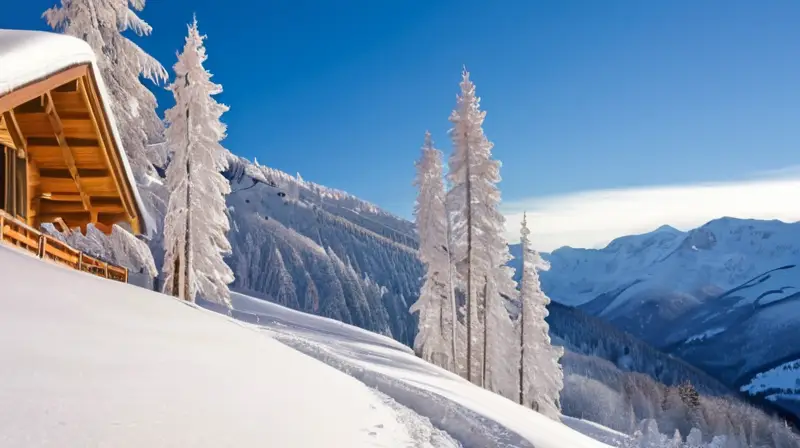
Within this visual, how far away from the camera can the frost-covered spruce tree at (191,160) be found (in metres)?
26.2

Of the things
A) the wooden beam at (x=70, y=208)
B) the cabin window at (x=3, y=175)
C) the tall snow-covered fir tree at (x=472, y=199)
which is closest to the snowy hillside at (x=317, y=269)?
the tall snow-covered fir tree at (x=472, y=199)

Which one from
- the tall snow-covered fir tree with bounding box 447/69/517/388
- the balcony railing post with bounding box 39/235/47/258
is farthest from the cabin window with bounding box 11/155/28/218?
the tall snow-covered fir tree with bounding box 447/69/517/388

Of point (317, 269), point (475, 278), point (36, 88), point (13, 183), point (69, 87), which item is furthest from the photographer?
point (317, 269)

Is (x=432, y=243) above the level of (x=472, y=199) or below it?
below

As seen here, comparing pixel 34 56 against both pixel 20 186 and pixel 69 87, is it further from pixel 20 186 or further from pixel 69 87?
pixel 20 186

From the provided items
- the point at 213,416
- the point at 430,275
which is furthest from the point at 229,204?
the point at 213,416

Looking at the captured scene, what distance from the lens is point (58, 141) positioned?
1423 centimetres

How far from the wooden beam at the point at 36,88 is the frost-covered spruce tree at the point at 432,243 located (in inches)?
1038

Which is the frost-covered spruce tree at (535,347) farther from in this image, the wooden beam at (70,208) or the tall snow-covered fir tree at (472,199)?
the wooden beam at (70,208)

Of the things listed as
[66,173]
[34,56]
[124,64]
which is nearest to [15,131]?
[66,173]

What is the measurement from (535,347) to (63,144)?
32602mm

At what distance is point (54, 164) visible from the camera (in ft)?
51.7

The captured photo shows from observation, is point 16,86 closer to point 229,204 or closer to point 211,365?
point 211,365

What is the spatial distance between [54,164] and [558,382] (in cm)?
3521
